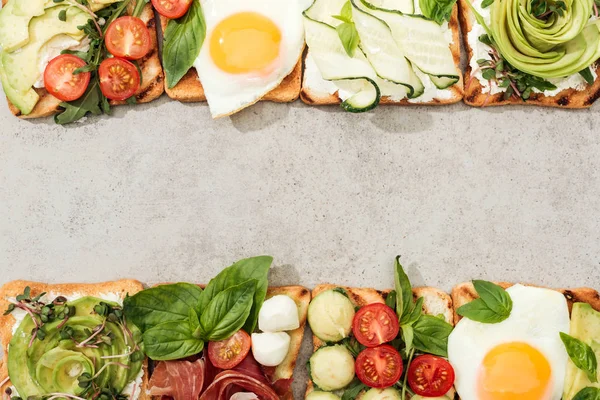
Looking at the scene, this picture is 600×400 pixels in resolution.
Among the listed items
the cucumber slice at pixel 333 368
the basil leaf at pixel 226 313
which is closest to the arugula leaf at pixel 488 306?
the cucumber slice at pixel 333 368

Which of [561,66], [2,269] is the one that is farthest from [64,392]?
[561,66]

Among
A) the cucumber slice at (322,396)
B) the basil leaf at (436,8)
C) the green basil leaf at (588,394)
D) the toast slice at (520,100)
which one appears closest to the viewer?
the green basil leaf at (588,394)

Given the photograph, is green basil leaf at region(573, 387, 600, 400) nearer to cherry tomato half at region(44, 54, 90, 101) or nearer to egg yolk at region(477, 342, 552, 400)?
egg yolk at region(477, 342, 552, 400)

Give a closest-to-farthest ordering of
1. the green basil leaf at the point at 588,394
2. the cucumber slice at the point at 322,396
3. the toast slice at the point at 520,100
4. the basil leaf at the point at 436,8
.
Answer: the green basil leaf at the point at 588,394 → the cucumber slice at the point at 322,396 → the basil leaf at the point at 436,8 → the toast slice at the point at 520,100

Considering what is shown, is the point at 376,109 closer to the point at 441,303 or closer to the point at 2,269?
the point at 441,303

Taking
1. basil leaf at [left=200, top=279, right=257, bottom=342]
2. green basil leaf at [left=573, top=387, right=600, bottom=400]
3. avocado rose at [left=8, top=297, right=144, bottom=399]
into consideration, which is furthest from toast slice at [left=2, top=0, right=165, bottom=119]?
green basil leaf at [left=573, top=387, right=600, bottom=400]

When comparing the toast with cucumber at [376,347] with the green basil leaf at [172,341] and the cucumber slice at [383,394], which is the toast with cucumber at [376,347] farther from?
the green basil leaf at [172,341]
